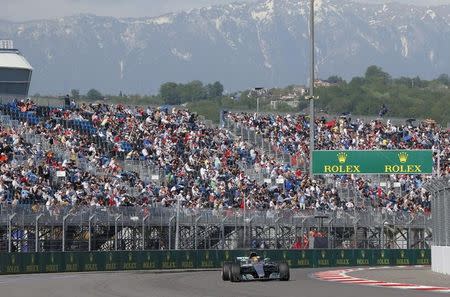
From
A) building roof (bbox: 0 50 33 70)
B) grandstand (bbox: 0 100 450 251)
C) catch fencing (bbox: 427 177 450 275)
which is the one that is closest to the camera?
catch fencing (bbox: 427 177 450 275)

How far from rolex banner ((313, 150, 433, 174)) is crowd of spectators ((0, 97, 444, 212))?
1452 millimetres

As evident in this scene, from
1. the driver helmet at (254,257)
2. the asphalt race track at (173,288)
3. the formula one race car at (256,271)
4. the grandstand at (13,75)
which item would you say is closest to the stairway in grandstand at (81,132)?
the grandstand at (13,75)

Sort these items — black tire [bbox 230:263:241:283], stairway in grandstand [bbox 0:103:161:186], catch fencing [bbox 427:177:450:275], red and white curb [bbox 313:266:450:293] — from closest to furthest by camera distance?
red and white curb [bbox 313:266:450:293]
black tire [bbox 230:263:241:283]
catch fencing [bbox 427:177:450:275]
stairway in grandstand [bbox 0:103:161:186]

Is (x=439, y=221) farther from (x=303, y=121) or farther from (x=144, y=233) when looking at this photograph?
(x=303, y=121)

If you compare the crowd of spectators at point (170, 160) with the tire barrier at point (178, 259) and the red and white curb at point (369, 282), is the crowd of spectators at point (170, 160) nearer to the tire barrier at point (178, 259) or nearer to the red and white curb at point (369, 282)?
the tire barrier at point (178, 259)

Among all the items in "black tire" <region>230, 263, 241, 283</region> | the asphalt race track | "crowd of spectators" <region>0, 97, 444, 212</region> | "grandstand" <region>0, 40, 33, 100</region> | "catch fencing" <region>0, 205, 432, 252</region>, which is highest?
"grandstand" <region>0, 40, 33, 100</region>

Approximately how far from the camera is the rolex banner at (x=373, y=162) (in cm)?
6194

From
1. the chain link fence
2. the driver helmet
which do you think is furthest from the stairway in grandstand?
the driver helmet

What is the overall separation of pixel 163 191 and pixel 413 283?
22.6 meters

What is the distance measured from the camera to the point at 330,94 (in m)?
191

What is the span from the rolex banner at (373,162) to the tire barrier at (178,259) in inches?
276

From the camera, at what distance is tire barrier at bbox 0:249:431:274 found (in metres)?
44.5

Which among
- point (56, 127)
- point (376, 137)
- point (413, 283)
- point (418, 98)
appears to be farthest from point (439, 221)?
point (418, 98)

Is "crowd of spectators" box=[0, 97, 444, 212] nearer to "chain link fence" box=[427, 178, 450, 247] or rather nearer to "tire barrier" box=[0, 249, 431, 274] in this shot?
"tire barrier" box=[0, 249, 431, 274]
